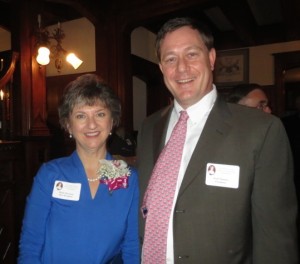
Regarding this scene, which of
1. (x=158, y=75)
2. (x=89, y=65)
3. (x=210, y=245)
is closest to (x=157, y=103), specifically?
(x=158, y=75)

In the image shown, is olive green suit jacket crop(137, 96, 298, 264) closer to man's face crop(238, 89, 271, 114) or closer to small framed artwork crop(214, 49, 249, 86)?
man's face crop(238, 89, 271, 114)

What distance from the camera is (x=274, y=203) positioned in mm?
1116

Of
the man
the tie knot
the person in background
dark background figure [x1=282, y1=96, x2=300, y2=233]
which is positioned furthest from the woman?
dark background figure [x1=282, y1=96, x2=300, y2=233]

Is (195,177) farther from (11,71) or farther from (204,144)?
(11,71)

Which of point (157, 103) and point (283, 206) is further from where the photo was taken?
point (157, 103)

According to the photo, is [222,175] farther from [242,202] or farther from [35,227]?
[35,227]

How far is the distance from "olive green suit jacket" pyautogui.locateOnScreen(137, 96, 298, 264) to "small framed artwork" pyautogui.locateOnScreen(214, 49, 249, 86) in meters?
6.23

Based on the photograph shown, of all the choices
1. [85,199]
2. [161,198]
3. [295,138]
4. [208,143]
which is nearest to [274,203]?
[208,143]

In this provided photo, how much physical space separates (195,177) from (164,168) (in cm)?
16

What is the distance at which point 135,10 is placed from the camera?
472 cm

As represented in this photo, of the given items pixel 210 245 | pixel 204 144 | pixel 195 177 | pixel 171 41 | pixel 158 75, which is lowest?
pixel 210 245

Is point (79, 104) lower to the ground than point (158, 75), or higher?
lower

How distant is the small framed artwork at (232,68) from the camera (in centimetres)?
708

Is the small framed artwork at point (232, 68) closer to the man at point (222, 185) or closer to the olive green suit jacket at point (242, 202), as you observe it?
the man at point (222, 185)
